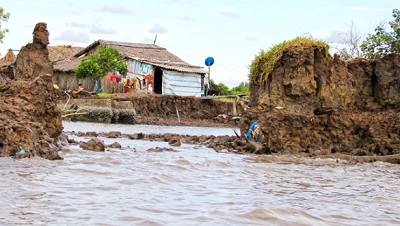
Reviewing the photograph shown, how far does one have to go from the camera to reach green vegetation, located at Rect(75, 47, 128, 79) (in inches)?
1629

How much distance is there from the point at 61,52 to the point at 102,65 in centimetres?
1320

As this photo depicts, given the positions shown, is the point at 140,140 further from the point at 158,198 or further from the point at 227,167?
the point at 158,198

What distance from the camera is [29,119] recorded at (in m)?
11.5

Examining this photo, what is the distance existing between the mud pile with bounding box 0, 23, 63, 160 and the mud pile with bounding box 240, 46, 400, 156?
18.2ft

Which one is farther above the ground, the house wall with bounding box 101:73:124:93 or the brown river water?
the house wall with bounding box 101:73:124:93

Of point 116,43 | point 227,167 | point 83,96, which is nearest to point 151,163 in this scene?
point 227,167

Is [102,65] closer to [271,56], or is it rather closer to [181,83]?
→ [181,83]

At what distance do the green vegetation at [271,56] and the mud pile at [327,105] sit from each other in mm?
129

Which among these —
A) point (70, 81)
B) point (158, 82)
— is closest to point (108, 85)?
point (70, 81)

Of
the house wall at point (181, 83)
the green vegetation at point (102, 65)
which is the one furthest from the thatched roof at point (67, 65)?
the house wall at point (181, 83)

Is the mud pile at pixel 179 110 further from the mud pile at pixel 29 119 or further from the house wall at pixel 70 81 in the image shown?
the mud pile at pixel 29 119

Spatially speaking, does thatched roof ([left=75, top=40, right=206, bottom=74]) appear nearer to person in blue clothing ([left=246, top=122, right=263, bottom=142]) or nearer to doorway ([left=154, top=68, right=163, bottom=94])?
doorway ([left=154, top=68, right=163, bottom=94])

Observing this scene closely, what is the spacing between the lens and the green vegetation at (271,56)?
57.0 ft

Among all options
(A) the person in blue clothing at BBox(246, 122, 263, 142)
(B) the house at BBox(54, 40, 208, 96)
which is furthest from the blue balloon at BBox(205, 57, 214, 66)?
(A) the person in blue clothing at BBox(246, 122, 263, 142)
